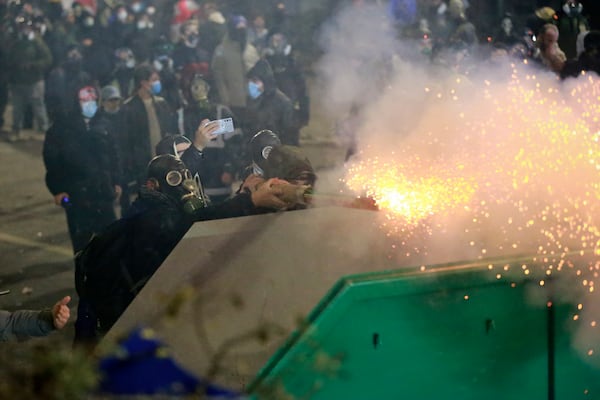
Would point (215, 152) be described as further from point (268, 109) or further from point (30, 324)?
point (30, 324)

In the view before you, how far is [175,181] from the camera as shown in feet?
17.2

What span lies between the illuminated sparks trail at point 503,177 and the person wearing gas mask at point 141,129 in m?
3.55

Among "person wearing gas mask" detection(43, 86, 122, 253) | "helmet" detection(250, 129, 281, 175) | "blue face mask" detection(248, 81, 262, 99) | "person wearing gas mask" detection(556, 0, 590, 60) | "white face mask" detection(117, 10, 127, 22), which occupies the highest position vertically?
"person wearing gas mask" detection(556, 0, 590, 60)

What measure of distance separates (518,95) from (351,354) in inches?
83.7

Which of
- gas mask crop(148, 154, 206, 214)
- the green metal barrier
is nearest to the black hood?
gas mask crop(148, 154, 206, 214)

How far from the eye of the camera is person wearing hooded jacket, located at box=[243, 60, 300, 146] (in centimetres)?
873

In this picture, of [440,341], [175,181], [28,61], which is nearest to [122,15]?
[28,61]

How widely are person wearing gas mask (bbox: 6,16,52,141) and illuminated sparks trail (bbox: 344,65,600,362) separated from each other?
8.25 meters

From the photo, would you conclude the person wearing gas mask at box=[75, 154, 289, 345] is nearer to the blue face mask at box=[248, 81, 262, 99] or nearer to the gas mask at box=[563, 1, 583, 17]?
the blue face mask at box=[248, 81, 262, 99]

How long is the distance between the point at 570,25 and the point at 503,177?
819 centimetres

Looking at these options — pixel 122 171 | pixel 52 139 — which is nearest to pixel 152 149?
pixel 122 171

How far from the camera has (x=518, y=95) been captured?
4.65m

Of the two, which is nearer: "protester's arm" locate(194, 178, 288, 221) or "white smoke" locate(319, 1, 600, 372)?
"white smoke" locate(319, 1, 600, 372)

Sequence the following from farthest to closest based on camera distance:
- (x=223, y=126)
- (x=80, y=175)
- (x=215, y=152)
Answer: (x=215, y=152), (x=80, y=175), (x=223, y=126)
